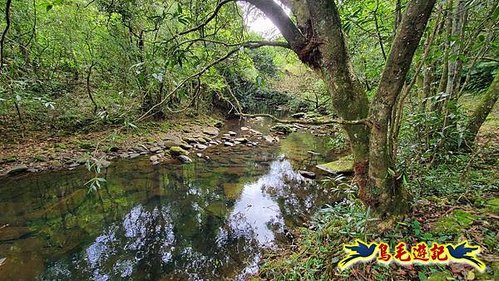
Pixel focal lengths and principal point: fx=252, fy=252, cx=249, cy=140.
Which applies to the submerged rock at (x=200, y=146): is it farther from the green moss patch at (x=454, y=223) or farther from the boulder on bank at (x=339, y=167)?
the green moss patch at (x=454, y=223)

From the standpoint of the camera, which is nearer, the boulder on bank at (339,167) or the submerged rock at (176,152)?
the boulder on bank at (339,167)

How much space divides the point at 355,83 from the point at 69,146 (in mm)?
8647

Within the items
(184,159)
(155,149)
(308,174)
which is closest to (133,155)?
(155,149)

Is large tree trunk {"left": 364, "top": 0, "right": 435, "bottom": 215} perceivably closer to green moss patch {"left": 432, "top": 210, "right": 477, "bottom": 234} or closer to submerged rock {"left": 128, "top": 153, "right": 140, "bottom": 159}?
green moss patch {"left": 432, "top": 210, "right": 477, "bottom": 234}

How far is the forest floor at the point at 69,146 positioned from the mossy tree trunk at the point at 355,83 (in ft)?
15.2

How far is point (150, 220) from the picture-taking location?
4816 mm

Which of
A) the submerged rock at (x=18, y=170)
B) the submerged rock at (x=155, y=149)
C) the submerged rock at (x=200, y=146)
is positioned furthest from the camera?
the submerged rock at (x=200, y=146)

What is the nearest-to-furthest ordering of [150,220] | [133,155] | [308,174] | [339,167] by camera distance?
[150,220] → [308,174] → [339,167] → [133,155]

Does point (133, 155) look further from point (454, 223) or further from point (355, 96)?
point (454, 223)

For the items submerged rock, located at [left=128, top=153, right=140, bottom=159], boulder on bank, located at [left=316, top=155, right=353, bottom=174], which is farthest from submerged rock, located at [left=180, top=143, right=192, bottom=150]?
boulder on bank, located at [left=316, top=155, right=353, bottom=174]

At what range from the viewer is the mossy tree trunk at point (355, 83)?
1.82 meters

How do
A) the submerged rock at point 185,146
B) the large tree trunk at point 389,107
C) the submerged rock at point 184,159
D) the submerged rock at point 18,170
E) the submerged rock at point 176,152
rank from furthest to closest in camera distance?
the submerged rock at point 185,146
the submerged rock at point 176,152
the submerged rock at point 184,159
the submerged rock at point 18,170
the large tree trunk at point 389,107

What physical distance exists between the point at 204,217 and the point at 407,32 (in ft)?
14.4

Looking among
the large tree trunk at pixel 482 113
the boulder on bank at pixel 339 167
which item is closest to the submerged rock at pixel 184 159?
the boulder on bank at pixel 339 167
